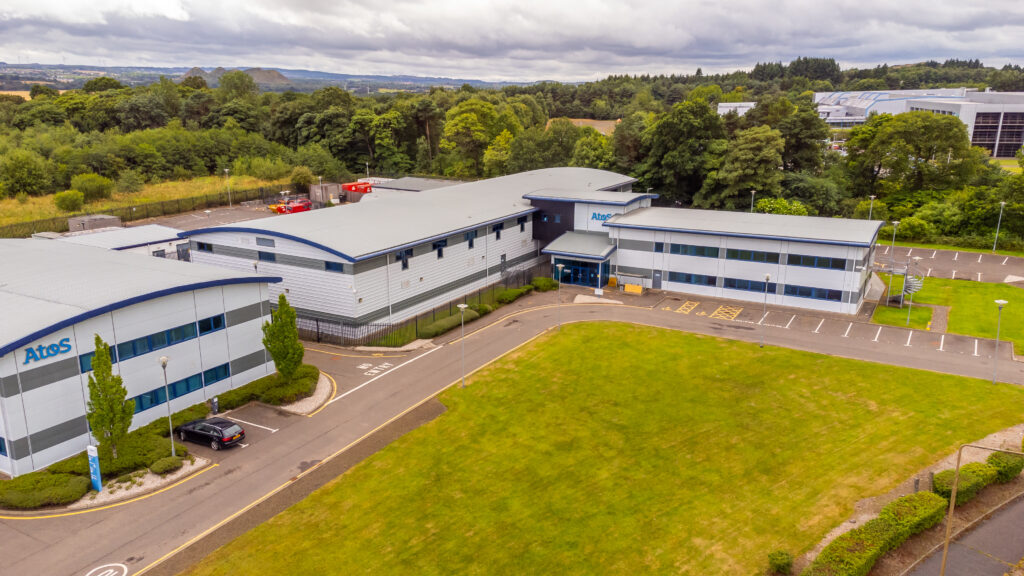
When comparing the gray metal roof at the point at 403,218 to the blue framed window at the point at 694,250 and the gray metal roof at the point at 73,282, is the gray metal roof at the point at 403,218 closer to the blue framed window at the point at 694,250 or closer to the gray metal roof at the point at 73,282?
the gray metal roof at the point at 73,282

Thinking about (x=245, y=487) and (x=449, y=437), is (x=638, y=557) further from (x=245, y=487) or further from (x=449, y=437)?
(x=245, y=487)

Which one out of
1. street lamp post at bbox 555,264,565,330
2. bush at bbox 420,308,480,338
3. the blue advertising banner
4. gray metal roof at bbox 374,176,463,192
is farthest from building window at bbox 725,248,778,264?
the blue advertising banner

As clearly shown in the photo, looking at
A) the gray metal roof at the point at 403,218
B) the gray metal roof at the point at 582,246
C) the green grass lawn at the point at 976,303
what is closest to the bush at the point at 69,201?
the gray metal roof at the point at 403,218

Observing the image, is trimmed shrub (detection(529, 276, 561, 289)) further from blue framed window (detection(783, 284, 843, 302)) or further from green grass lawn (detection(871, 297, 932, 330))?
green grass lawn (detection(871, 297, 932, 330))

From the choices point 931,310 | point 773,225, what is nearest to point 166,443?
point 773,225

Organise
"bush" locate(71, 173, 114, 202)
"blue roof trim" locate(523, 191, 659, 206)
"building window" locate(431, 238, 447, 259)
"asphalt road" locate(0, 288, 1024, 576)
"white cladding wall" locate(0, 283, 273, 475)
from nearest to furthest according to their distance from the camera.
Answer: "asphalt road" locate(0, 288, 1024, 576), "white cladding wall" locate(0, 283, 273, 475), "building window" locate(431, 238, 447, 259), "blue roof trim" locate(523, 191, 659, 206), "bush" locate(71, 173, 114, 202)

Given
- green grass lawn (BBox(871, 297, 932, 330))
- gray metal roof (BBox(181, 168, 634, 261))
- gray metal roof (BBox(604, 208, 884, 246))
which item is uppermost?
gray metal roof (BBox(181, 168, 634, 261))
